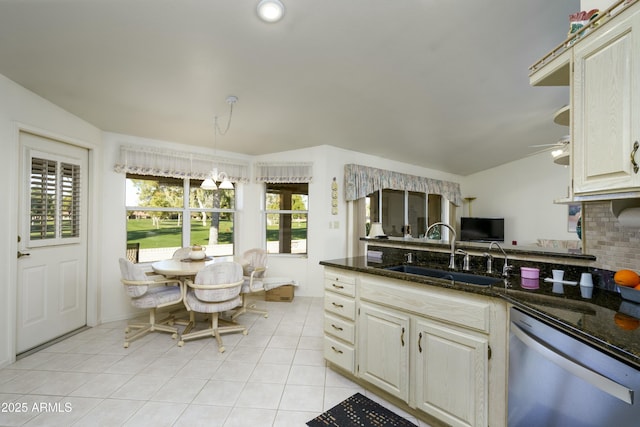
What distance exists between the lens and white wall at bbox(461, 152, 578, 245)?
18.6ft

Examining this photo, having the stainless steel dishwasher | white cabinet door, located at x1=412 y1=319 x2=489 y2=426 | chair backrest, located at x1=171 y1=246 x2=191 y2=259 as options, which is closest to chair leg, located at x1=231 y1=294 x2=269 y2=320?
chair backrest, located at x1=171 y1=246 x2=191 y2=259

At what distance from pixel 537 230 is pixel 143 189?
734cm

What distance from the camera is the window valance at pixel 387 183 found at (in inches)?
181

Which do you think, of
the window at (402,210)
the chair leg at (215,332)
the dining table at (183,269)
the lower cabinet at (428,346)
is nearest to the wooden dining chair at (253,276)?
the chair leg at (215,332)

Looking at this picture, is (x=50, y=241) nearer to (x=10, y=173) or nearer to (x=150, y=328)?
(x=10, y=173)

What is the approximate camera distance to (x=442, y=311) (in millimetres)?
1601

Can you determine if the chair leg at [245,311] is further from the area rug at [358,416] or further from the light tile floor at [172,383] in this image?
the area rug at [358,416]

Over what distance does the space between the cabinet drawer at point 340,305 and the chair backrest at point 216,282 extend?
1.04 metres

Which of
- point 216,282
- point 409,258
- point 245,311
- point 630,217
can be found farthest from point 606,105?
point 245,311

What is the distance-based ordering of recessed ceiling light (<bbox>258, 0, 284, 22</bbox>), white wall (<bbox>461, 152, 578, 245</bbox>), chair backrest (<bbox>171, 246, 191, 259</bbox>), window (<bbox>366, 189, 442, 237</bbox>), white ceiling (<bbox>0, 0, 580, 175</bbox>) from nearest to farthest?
recessed ceiling light (<bbox>258, 0, 284, 22</bbox>) < white ceiling (<bbox>0, 0, 580, 175</bbox>) < chair backrest (<bbox>171, 246, 191, 259</bbox>) < window (<bbox>366, 189, 442, 237</bbox>) < white wall (<bbox>461, 152, 578, 245</bbox>)

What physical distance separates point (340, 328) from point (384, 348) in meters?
0.42

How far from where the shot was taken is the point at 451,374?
1.56 meters

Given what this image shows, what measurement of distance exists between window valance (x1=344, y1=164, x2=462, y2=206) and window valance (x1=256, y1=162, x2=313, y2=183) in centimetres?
68

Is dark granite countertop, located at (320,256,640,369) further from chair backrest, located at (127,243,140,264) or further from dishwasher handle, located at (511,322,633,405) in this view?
chair backrest, located at (127,243,140,264)
